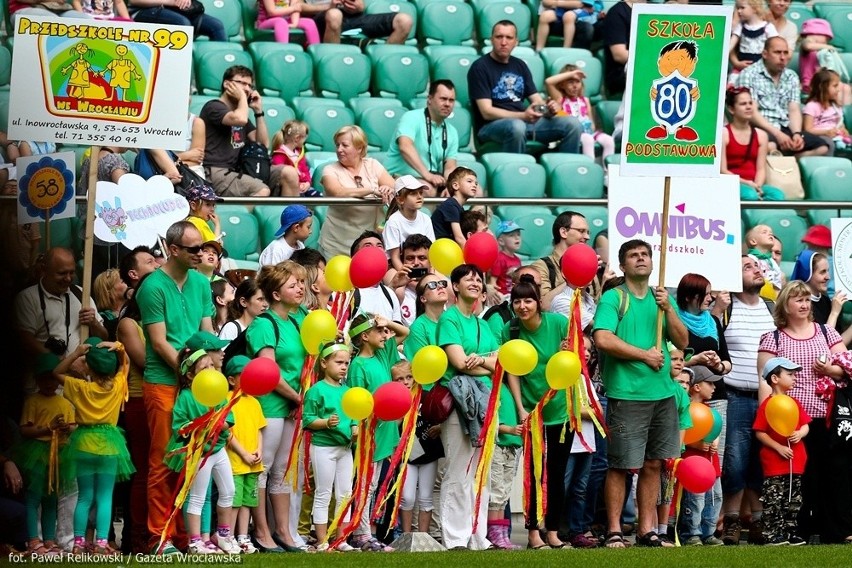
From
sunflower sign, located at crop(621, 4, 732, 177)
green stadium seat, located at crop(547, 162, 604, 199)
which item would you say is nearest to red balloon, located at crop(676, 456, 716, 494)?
sunflower sign, located at crop(621, 4, 732, 177)

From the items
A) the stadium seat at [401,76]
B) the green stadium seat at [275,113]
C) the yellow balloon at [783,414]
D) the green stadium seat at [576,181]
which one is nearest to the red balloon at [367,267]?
the yellow balloon at [783,414]

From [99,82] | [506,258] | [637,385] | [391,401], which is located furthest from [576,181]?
[99,82]

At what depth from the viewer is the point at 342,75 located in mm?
13398

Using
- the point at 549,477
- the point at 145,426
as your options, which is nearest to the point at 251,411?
the point at 145,426

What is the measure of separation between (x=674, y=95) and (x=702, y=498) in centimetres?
268

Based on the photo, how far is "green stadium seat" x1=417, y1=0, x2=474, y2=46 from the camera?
1446 cm

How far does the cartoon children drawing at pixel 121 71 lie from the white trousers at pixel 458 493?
2.82 meters

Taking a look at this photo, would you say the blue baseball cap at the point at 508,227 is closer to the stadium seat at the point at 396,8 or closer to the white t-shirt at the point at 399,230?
the white t-shirt at the point at 399,230

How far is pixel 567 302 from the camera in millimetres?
9586

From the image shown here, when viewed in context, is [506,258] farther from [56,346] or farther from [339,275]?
[56,346]

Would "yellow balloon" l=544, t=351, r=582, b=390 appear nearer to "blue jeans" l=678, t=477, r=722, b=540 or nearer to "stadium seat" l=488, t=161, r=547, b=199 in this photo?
"blue jeans" l=678, t=477, r=722, b=540

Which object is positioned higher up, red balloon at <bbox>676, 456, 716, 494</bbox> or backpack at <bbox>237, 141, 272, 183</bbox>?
backpack at <bbox>237, 141, 272, 183</bbox>

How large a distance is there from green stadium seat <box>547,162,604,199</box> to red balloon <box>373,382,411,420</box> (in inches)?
194

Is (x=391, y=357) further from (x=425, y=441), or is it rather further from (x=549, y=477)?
(x=549, y=477)
